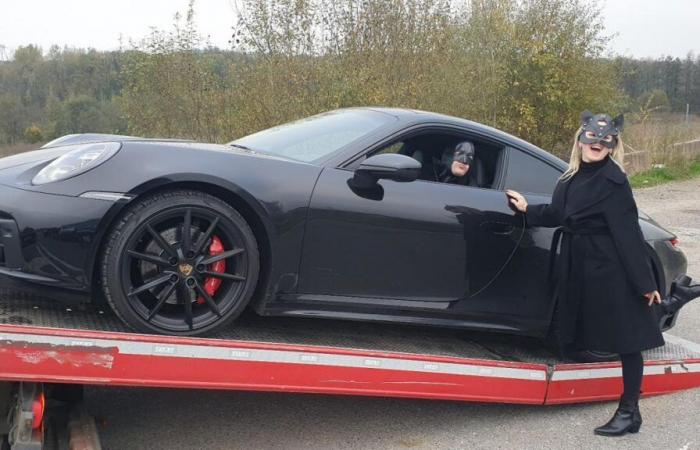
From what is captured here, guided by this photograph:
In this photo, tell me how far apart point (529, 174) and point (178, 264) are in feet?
7.29

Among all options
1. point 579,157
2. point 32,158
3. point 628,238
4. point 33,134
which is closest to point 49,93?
point 33,134

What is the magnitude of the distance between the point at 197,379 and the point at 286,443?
89 centimetres

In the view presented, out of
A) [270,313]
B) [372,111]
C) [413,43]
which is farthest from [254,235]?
[413,43]

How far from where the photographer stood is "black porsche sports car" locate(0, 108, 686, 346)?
3.10 m

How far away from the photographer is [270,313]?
3.48m

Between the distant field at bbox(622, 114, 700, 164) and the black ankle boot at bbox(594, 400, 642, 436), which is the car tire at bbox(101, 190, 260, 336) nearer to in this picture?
the black ankle boot at bbox(594, 400, 642, 436)

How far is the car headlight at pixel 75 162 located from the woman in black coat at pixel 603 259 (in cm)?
221

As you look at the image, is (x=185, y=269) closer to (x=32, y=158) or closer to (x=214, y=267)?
(x=214, y=267)

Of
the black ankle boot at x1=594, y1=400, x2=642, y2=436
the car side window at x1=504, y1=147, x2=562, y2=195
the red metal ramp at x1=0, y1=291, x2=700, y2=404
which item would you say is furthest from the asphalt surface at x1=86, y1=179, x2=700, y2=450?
the car side window at x1=504, y1=147, x2=562, y2=195

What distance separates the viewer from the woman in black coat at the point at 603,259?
12.5 feet

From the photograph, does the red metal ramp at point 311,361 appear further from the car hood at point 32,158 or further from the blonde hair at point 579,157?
the blonde hair at point 579,157

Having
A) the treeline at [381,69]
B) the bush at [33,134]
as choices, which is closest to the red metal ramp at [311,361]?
the treeline at [381,69]

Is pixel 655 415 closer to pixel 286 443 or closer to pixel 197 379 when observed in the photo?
pixel 286 443

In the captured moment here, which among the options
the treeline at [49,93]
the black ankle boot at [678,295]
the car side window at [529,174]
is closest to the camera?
the car side window at [529,174]
